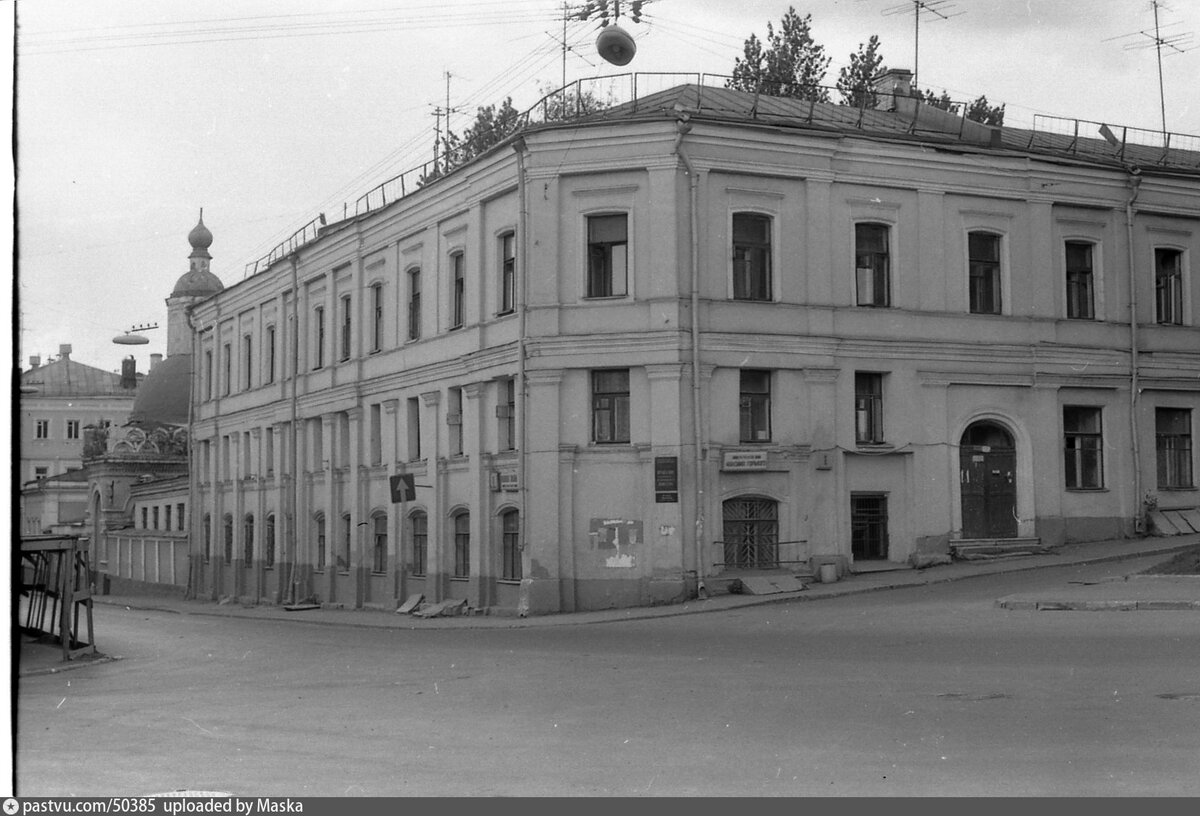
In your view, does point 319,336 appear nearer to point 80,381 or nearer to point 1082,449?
point 1082,449

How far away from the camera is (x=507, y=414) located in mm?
29766

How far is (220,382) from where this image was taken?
49.1 meters

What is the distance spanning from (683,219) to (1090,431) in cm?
1067

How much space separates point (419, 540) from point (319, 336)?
9162 mm

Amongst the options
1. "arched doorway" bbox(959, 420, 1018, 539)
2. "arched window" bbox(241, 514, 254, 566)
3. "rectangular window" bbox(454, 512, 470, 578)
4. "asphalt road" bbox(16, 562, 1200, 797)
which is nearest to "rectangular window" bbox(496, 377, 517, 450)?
"rectangular window" bbox(454, 512, 470, 578)

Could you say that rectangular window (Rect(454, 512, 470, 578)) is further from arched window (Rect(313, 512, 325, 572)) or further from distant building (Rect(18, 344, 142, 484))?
distant building (Rect(18, 344, 142, 484))

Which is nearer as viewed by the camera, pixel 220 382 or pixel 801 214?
pixel 801 214

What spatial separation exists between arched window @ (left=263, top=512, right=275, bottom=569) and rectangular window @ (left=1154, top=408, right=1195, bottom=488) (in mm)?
25255

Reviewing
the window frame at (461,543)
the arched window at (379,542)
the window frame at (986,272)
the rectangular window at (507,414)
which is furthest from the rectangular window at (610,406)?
the arched window at (379,542)

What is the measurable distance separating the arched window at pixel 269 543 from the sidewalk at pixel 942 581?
310 inches

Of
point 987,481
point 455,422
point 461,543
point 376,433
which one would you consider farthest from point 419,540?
point 987,481
